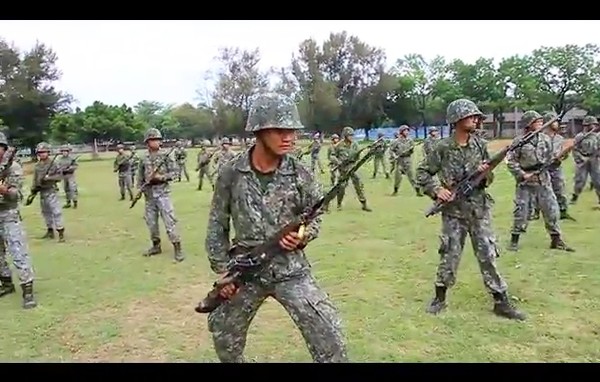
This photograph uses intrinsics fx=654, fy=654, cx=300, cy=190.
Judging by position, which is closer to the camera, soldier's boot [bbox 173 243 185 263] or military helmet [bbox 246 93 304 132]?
military helmet [bbox 246 93 304 132]

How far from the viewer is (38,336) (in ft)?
21.4

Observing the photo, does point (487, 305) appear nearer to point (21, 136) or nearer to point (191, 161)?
point (191, 161)

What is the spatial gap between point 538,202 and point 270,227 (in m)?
6.16

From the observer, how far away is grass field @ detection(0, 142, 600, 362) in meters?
5.68

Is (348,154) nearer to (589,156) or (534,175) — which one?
(589,156)

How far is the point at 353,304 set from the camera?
7.08 meters

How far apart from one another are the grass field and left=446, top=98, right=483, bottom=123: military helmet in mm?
1924

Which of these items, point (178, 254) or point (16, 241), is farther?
point (178, 254)

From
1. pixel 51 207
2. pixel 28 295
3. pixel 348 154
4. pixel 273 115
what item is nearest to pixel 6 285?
pixel 28 295

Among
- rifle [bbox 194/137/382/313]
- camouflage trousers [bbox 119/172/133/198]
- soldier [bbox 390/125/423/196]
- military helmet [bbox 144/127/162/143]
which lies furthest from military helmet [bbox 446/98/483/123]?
camouflage trousers [bbox 119/172/133/198]

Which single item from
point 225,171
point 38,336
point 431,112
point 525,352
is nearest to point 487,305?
point 525,352

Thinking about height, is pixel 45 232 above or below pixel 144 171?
below

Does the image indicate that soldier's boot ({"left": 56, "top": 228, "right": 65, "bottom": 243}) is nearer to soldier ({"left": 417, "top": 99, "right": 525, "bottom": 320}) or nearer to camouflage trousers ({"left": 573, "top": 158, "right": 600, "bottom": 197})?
soldier ({"left": 417, "top": 99, "right": 525, "bottom": 320})

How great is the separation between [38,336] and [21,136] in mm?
43927
